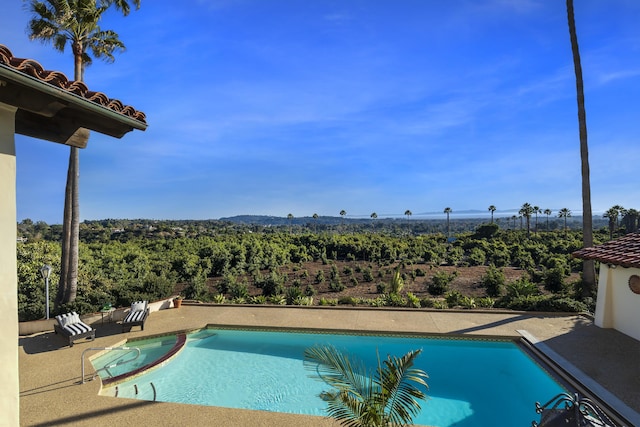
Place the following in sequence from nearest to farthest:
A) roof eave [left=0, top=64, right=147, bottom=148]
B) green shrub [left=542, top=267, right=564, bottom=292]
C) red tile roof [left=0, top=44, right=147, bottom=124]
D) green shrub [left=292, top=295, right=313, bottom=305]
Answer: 1. red tile roof [left=0, top=44, right=147, bottom=124]
2. roof eave [left=0, top=64, right=147, bottom=148]
3. green shrub [left=292, top=295, right=313, bottom=305]
4. green shrub [left=542, top=267, right=564, bottom=292]

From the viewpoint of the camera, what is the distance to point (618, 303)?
9.30 meters

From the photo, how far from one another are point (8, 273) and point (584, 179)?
15741 mm

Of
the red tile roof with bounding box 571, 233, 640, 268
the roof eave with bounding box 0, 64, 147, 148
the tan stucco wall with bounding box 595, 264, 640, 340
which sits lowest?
the tan stucco wall with bounding box 595, 264, 640, 340

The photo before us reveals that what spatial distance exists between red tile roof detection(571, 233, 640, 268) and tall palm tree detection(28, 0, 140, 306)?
15.8 meters

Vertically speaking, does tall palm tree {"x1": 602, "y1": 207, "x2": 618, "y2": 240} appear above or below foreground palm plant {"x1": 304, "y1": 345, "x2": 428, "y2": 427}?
above

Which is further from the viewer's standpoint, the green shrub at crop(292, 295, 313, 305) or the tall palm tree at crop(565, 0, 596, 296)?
the green shrub at crop(292, 295, 313, 305)

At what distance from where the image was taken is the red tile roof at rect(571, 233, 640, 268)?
809 centimetres

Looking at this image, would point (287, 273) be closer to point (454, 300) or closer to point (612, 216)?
point (454, 300)

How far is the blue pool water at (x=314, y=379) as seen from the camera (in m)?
6.56

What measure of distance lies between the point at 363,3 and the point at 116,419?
12.1 metres

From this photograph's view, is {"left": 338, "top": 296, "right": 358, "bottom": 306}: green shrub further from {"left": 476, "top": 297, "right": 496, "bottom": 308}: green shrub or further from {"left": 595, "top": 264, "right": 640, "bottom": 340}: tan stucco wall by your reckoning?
{"left": 595, "top": 264, "right": 640, "bottom": 340}: tan stucco wall

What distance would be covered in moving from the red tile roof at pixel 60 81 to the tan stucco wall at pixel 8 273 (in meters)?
0.55

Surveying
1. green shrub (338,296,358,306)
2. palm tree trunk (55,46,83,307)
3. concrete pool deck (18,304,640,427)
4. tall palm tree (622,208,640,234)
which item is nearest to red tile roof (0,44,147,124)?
concrete pool deck (18,304,640,427)

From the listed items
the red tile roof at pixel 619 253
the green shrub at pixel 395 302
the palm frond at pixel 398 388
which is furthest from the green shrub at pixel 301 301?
the palm frond at pixel 398 388
